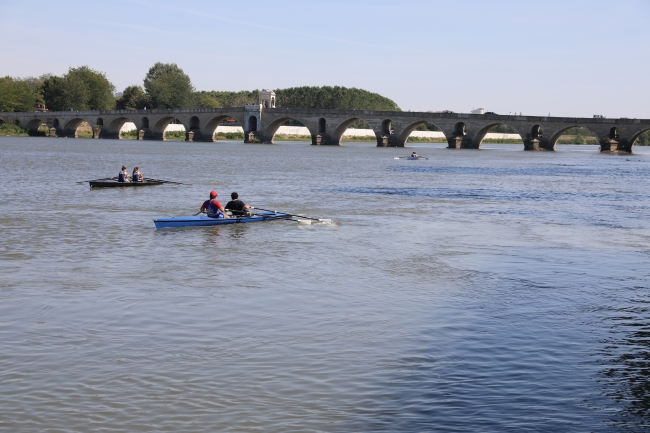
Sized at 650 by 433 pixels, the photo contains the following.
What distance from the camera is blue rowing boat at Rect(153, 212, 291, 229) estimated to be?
20.7m

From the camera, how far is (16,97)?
14038cm

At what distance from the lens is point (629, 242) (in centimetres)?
2111

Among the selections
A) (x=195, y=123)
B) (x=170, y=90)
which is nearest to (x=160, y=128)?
(x=195, y=123)

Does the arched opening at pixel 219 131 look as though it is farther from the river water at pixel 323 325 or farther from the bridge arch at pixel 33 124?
the river water at pixel 323 325

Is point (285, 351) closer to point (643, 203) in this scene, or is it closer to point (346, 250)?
point (346, 250)

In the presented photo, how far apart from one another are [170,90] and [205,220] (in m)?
124

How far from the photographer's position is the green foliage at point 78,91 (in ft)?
465

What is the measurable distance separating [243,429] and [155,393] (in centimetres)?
135

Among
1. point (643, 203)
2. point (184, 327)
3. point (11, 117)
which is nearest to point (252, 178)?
point (643, 203)

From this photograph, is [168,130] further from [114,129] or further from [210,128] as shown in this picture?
[210,128]

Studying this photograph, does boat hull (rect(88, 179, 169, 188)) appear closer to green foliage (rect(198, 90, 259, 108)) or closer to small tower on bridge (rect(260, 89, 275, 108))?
small tower on bridge (rect(260, 89, 275, 108))

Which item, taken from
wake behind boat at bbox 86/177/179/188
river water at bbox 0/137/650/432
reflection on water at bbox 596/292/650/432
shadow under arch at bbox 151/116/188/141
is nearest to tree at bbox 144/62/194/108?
shadow under arch at bbox 151/116/188/141

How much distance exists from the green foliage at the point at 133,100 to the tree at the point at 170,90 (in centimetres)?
143

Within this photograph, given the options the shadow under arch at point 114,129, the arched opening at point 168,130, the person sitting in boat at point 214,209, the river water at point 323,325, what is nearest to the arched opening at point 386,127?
the arched opening at point 168,130
